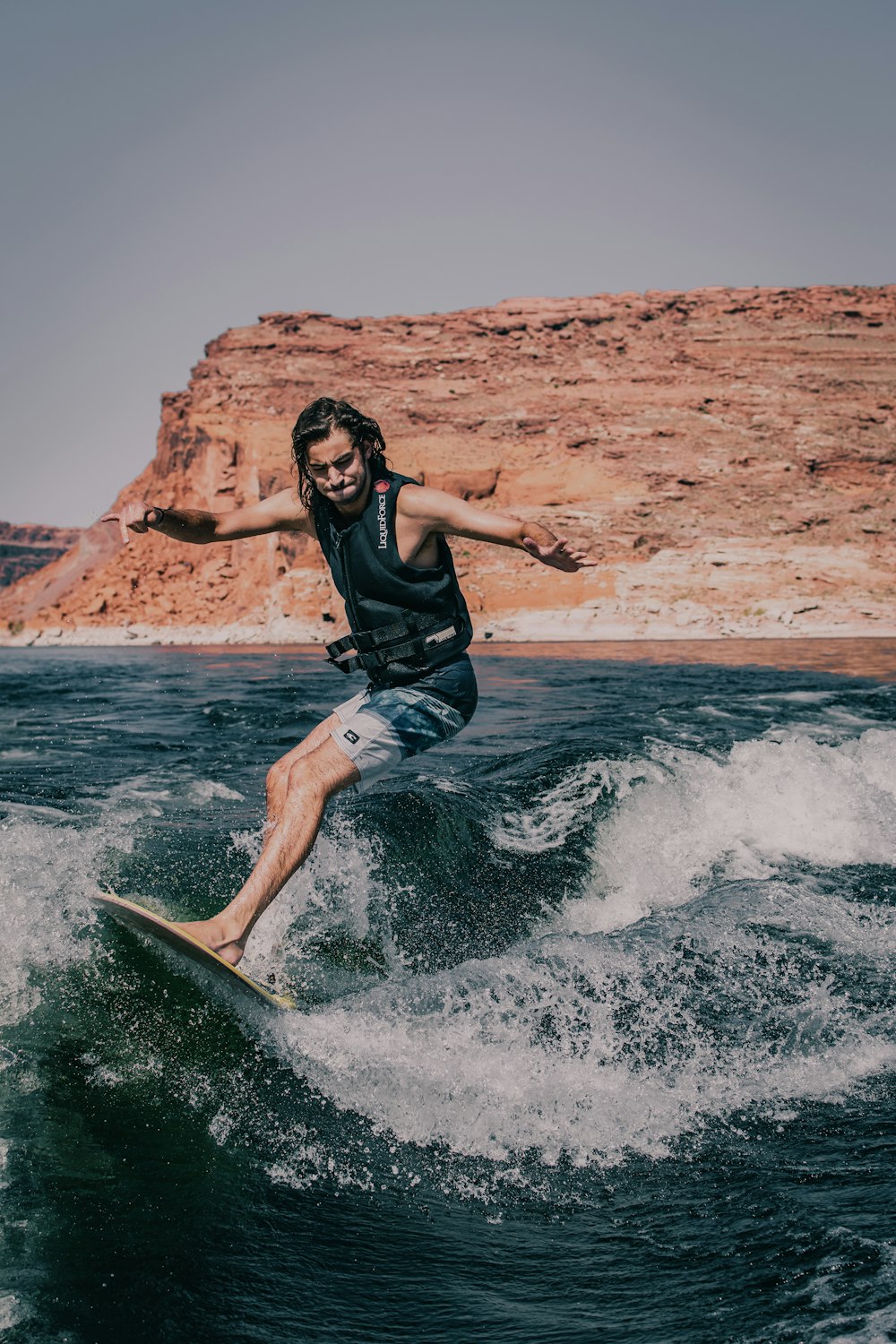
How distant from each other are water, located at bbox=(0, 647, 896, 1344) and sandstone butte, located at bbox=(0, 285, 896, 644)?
34418 mm

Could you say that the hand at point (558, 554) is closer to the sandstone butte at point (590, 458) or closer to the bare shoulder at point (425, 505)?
the bare shoulder at point (425, 505)

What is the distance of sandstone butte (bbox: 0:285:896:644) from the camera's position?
44250 millimetres

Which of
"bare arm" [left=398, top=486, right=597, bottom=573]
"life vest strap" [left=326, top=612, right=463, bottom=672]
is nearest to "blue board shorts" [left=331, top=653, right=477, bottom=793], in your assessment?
"life vest strap" [left=326, top=612, right=463, bottom=672]

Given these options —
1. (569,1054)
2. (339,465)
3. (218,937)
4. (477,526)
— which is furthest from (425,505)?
(569,1054)

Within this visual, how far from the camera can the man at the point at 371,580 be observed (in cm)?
376

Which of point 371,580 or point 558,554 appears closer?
point 558,554

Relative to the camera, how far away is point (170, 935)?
307 centimetres

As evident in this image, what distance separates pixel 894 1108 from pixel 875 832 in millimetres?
3922

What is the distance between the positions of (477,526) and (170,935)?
1802mm

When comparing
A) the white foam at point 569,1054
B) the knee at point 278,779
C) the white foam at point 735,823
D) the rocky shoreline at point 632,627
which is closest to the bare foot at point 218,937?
the white foam at point 569,1054

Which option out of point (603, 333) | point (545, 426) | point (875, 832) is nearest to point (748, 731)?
point (875, 832)

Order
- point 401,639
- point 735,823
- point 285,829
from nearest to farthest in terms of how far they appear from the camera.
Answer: point 285,829, point 401,639, point 735,823

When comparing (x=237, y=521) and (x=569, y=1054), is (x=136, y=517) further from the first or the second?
(x=569, y=1054)

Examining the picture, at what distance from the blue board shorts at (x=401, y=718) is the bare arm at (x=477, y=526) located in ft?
2.03
